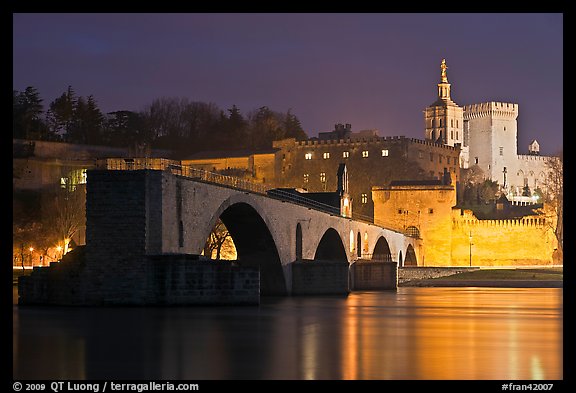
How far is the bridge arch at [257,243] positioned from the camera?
5772 cm

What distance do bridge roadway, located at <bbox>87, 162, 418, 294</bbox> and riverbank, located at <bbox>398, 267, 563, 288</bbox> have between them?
8615 millimetres

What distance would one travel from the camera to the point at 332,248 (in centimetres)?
8075

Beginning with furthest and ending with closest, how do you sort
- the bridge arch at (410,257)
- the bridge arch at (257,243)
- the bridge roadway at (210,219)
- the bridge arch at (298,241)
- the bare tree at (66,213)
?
1. the bridge arch at (410,257)
2. the bare tree at (66,213)
3. the bridge arch at (298,241)
4. the bridge arch at (257,243)
5. the bridge roadway at (210,219)

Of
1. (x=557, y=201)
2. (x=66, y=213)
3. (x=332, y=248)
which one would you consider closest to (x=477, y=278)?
(x=332, y=248)

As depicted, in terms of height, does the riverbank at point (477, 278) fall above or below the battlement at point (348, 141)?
below

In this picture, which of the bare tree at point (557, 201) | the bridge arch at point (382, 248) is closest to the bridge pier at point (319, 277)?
the bridge arch at point (382, 248)

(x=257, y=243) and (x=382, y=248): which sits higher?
(x=257, y=243)

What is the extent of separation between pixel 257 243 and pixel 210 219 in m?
11.8

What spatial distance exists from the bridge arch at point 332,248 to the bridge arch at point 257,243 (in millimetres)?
18384

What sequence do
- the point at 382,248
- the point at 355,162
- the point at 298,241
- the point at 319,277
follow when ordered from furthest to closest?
the point at 355,162 → the point at 382,248 → the point at 298,241 → the point at 319,277

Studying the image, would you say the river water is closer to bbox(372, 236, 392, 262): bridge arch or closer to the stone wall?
the stone wall

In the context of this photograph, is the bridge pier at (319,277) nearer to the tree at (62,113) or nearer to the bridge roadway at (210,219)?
the bridge roadway at (210,219)

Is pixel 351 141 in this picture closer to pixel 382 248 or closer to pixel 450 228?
pixel 450 228

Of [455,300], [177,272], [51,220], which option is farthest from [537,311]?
[51,220]
